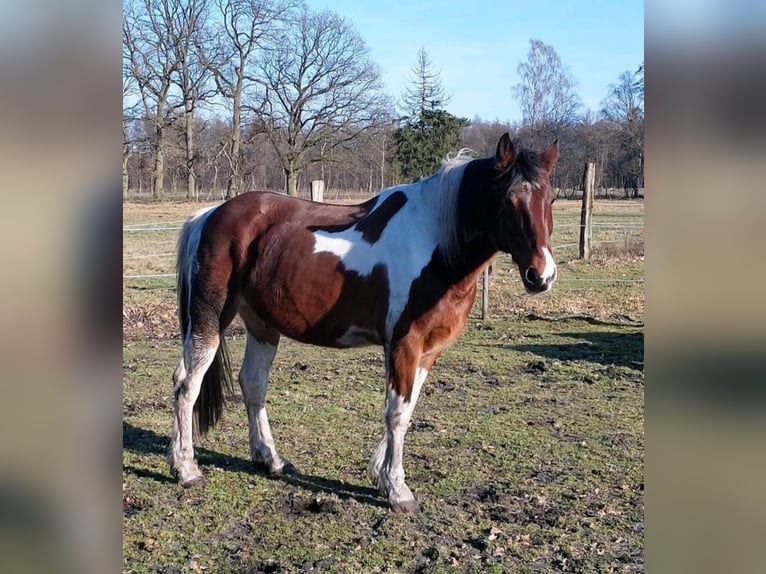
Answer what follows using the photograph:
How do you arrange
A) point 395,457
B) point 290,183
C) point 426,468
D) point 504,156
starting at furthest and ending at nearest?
1. point 290,183
2. point 426,468
3. point 395,457
4. point 504,156

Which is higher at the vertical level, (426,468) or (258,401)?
(258,401)

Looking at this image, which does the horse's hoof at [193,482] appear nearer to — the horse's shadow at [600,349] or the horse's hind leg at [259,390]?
the horse's hind leg at [259,390]

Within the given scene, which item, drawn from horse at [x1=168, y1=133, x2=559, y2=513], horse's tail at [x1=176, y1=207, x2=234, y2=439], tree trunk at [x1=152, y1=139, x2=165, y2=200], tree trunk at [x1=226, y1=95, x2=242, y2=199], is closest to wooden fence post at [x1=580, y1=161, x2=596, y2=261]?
horse at [x1=168, y1=133, x2=559, y2=513]

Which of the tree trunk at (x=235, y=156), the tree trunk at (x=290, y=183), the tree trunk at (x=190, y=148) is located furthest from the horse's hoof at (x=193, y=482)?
the tree trunk at (x=190, y=148)

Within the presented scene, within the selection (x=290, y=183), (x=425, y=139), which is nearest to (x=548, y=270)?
(x=290, y=183)

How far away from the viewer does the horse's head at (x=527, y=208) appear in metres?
2.76

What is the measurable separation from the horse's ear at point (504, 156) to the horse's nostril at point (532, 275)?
1.63 feet

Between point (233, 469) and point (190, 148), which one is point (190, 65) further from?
point (233, 469)

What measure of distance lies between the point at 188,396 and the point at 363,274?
1.27m

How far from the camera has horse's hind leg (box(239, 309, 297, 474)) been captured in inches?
146

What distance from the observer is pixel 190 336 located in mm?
3617

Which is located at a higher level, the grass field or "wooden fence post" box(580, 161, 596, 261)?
"wooden fence post" box(580, 161, 596, 261)

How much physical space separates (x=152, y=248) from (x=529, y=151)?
34.2ft

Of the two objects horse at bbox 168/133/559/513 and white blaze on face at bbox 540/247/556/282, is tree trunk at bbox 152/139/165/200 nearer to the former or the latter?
horse at bbox 168/133/559/513
